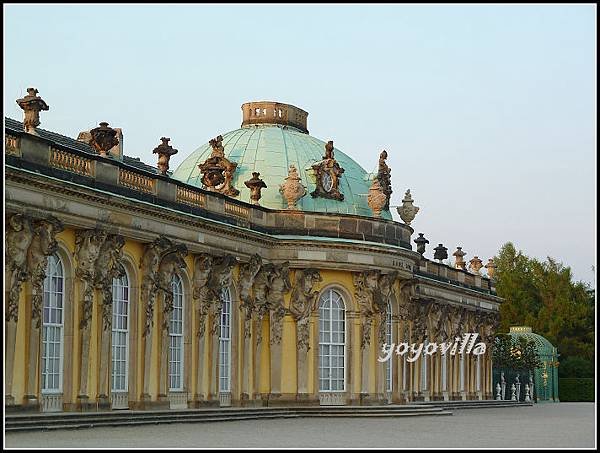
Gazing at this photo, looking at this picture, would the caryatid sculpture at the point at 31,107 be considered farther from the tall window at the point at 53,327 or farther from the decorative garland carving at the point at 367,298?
the decorative garland carving at the point at 367,298

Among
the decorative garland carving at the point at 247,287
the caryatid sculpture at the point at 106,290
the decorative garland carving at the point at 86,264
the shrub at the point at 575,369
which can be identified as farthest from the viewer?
the shrub at the point at 575,369

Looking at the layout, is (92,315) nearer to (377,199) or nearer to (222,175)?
(222,175)

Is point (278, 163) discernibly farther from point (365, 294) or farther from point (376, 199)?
point (365, 294)

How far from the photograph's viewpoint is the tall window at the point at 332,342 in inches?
1592

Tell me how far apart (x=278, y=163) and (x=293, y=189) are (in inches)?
96.6

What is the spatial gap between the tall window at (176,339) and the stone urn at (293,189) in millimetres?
7099

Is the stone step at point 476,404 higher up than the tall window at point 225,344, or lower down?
lower down

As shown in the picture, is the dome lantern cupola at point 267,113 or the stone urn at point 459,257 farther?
the stone urn at point 459,257

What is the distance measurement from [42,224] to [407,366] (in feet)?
80.2

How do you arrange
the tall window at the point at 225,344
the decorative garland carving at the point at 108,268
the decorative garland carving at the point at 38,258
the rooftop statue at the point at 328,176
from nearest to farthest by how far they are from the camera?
1. the decorative garland carving at the point at 38,258
2. the decorative garland carving at the point at 108,268
3. the tall window at the point at 225,344
4. the rooftop statue at the point at 328,176

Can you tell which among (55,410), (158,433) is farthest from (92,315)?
(158,433)

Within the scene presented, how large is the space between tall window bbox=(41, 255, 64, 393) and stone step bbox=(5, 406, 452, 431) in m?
1.41

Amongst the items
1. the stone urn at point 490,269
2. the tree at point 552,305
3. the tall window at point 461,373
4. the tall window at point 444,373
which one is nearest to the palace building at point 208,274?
the tall window at point 444,373

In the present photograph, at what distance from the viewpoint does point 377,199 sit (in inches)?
1665
